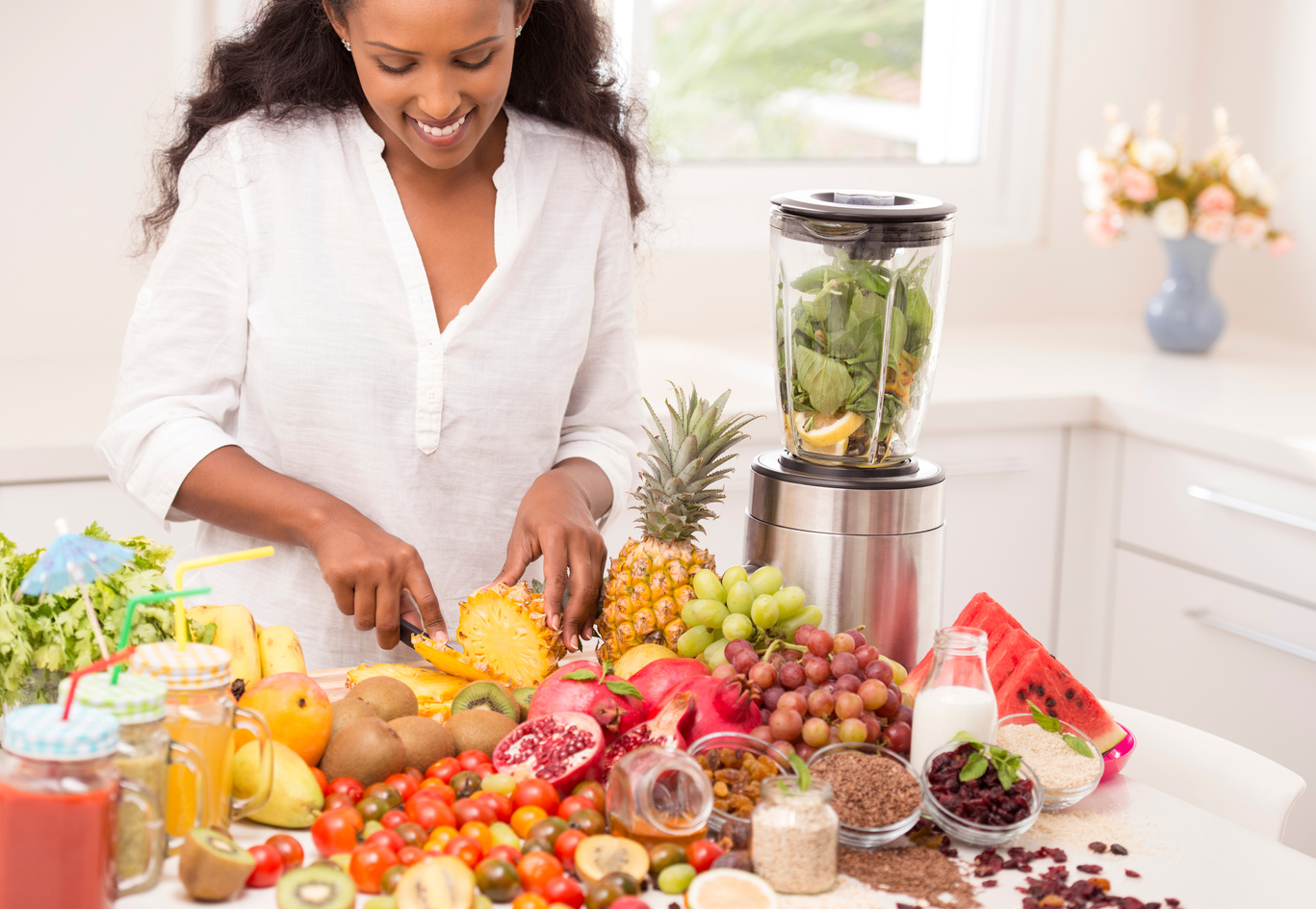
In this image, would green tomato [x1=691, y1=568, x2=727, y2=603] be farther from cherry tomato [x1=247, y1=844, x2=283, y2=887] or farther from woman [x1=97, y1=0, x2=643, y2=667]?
cherry tomato [x1=247, y1=844, x2=283, y2=887]

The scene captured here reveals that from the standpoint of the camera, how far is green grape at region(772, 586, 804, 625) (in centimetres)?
124

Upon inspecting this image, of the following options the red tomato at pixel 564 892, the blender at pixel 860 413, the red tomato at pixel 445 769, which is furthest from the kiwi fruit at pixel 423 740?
the blender at pixel 860 413

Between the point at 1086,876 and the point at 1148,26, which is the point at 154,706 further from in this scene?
the point at 1148,26

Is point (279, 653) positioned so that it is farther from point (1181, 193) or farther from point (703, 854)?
point (1181, 193)

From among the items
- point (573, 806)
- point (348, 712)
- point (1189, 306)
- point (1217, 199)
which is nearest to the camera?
point (573, 806)

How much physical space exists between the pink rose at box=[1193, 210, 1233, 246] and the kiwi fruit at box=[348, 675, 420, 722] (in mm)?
2276

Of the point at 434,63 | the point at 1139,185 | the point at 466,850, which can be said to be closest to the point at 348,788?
the point at 466,850

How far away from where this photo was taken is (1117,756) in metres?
1.17

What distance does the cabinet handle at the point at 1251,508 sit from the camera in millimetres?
2205

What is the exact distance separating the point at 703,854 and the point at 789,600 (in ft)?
1.11

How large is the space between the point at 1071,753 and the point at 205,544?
3.29 ft

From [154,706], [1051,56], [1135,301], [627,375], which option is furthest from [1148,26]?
[154,706]

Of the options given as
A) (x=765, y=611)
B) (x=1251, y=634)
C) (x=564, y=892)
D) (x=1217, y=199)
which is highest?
(x=1217, y=199)

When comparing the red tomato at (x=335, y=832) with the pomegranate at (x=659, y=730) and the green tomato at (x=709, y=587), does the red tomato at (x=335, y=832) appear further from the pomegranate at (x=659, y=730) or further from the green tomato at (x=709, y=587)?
the green tomato at (x=709, y=587)
